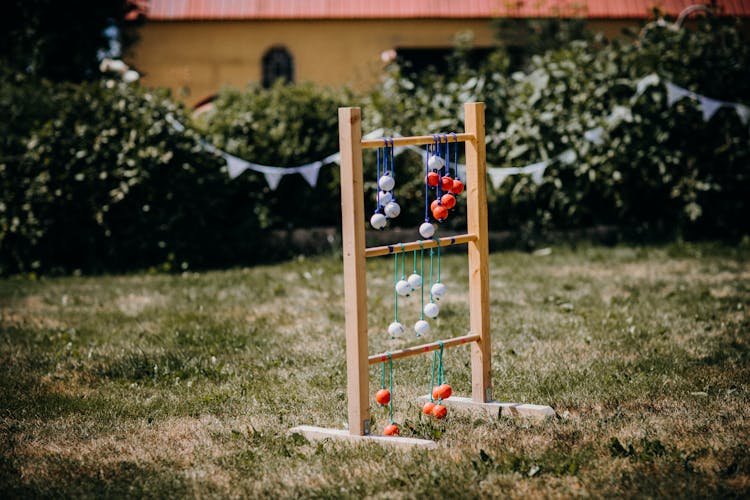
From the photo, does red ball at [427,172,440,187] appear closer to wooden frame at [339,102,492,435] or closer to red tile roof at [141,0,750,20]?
wooden frame at [339,102,492,435]

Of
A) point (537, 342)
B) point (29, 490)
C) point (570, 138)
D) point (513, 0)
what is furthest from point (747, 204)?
point (513, 0)

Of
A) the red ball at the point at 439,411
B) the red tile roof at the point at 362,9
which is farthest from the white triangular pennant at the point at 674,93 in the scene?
the red tile roof at the point at 362,9

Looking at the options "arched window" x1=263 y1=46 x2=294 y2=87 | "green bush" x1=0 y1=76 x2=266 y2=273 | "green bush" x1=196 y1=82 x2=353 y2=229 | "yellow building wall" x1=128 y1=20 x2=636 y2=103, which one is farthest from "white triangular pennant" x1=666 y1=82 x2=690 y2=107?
"arched window" x1=263 y1=46 x2=294 y2=87

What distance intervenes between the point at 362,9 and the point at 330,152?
10511 mm

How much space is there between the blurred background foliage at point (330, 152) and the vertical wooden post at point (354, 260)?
5.90m

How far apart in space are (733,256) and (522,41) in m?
10.8

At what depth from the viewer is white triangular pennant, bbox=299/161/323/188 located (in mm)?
9680

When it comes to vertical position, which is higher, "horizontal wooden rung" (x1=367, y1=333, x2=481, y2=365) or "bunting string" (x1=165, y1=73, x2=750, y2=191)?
"bunting string" (x1=165, y1=73, x2=750, y2=191)

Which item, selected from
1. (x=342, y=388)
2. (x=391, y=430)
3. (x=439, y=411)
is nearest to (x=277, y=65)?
(x=342, y=388)

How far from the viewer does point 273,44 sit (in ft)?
67.2

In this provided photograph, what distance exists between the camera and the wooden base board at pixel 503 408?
180 inches

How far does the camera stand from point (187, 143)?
9922mm

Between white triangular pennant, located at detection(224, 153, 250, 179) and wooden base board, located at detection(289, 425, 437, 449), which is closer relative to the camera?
wooden base board, located at detection(289, 425, 437, 449)

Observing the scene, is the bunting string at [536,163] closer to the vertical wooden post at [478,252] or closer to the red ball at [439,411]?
the vertical wooden post at [478,252]
